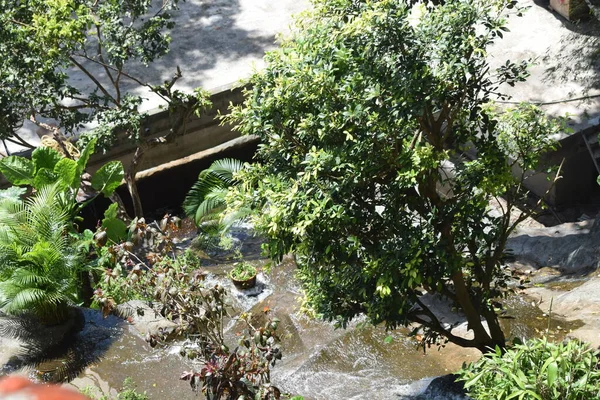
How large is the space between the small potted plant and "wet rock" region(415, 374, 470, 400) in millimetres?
3819

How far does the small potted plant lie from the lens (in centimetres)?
991

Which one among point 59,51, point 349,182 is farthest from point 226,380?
point 59,51

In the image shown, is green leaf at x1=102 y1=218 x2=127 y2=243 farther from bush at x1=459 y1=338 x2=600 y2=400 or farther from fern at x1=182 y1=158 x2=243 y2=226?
→ bush at x1=459 y1=338 x2=600 y2=400

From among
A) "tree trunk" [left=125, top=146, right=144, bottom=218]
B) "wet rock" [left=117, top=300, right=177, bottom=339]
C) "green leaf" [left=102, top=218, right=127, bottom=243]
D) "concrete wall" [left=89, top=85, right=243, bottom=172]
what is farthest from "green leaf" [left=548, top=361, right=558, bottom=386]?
"concrete wall" [left=89, top=85, right=243, bottom=172]

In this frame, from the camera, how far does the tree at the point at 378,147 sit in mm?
5086

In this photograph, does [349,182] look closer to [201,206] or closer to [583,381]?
[583,381]

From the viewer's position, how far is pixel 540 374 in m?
4.38

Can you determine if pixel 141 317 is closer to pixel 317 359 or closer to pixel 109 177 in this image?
pixel 317 359

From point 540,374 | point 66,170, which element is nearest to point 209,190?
point 66,170

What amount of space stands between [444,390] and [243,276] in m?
4.15

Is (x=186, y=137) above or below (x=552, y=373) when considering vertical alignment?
above

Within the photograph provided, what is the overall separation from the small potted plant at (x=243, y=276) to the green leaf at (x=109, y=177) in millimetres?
2111

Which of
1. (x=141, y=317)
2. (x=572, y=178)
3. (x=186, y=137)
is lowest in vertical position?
(x=572, y=178)

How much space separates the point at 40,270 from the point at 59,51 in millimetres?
3003
